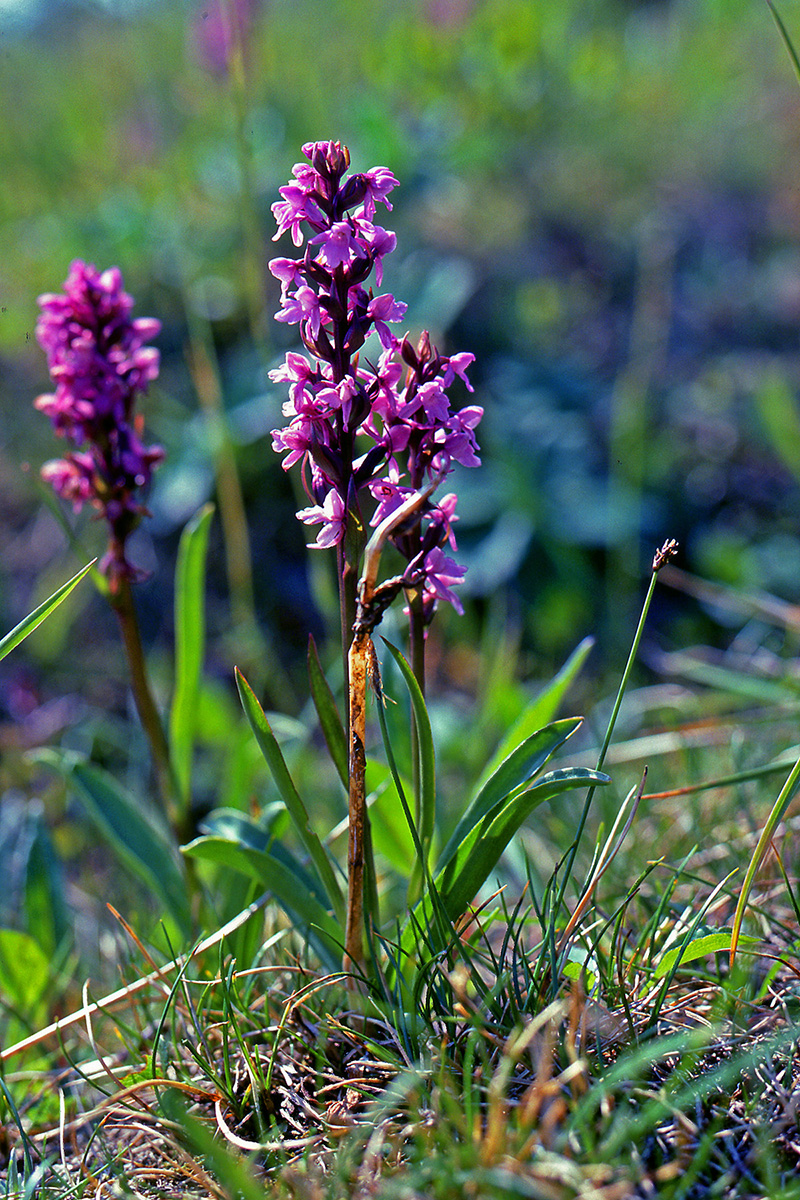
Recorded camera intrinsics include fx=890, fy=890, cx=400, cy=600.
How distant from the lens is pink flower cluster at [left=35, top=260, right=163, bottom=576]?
1967 millimetres

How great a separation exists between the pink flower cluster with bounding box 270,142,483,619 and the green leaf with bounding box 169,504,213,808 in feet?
2.66

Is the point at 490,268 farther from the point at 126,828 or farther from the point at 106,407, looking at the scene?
the point at 126,828

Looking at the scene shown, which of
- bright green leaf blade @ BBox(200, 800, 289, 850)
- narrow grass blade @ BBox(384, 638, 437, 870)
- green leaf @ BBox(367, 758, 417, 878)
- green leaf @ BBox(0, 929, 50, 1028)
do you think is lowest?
green leaf @ BBox(0, 929, 50, 1028)

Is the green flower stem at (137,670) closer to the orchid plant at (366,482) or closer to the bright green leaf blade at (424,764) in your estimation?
the orchid plant at (366,482)

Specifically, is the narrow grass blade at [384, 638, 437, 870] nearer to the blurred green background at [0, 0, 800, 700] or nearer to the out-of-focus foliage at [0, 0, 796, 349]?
the blurred green background at [0, 0, 800, 700]

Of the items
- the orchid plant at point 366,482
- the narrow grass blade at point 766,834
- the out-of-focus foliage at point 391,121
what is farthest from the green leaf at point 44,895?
the out-of-focus foliage at point 391,121

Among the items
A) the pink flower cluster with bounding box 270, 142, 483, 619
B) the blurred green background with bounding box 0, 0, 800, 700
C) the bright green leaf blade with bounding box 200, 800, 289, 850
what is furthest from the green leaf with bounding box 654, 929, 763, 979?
the blurred green background with bounding box 0, 0, 800, 700

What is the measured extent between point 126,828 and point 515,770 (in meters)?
1.11

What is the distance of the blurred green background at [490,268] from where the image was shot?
14.0 feet

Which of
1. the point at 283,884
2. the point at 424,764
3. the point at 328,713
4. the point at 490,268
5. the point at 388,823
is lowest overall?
the point at 388,823

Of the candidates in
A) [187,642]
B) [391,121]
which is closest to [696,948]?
[187,642]

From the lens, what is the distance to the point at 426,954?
143 cm

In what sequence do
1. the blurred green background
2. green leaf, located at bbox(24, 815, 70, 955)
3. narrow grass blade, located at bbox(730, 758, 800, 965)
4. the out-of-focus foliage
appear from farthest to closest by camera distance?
the out-of-focus foliage
the blurred green background
green leaf, located at bbox(24, 815, 70, 955)
narrow grass blade, located at bbox(730, 758, 800, 965)

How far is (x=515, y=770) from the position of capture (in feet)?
4.88
